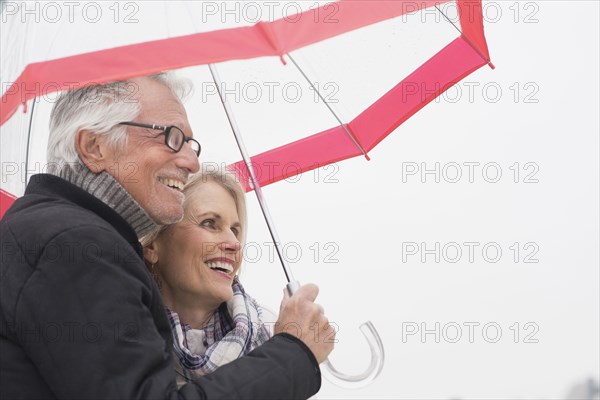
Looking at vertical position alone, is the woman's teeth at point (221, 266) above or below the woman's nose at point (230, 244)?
below

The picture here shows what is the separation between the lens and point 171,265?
204 centimetres

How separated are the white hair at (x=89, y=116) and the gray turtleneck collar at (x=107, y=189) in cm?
2

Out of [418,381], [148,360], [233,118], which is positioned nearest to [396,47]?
[233,118]

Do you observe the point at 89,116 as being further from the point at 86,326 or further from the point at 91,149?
the point at 86,326

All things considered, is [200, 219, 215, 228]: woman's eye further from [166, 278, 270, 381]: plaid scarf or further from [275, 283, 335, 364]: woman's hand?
[275, 283, 335, 364]: woman's hand

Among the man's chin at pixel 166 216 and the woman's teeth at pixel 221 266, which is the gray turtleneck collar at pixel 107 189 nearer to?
the man's chin at pixel 166 216

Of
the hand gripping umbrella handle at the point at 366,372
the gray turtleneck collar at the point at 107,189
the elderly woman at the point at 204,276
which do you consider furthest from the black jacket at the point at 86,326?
the elderly woman at the point at 204,276

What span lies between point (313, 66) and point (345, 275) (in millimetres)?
2194

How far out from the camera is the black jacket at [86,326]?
4.04ft

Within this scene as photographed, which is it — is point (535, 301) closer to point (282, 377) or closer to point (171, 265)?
point (171, 265)

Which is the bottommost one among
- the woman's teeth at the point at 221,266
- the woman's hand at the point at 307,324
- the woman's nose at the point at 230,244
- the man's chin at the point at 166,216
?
the woman's hand at the point at 307,324

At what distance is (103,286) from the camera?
50.1 inches

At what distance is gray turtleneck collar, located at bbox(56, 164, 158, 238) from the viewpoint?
1.55 metres

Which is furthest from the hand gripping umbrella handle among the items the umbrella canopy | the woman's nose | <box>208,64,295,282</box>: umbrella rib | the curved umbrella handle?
the umbrella canopy
